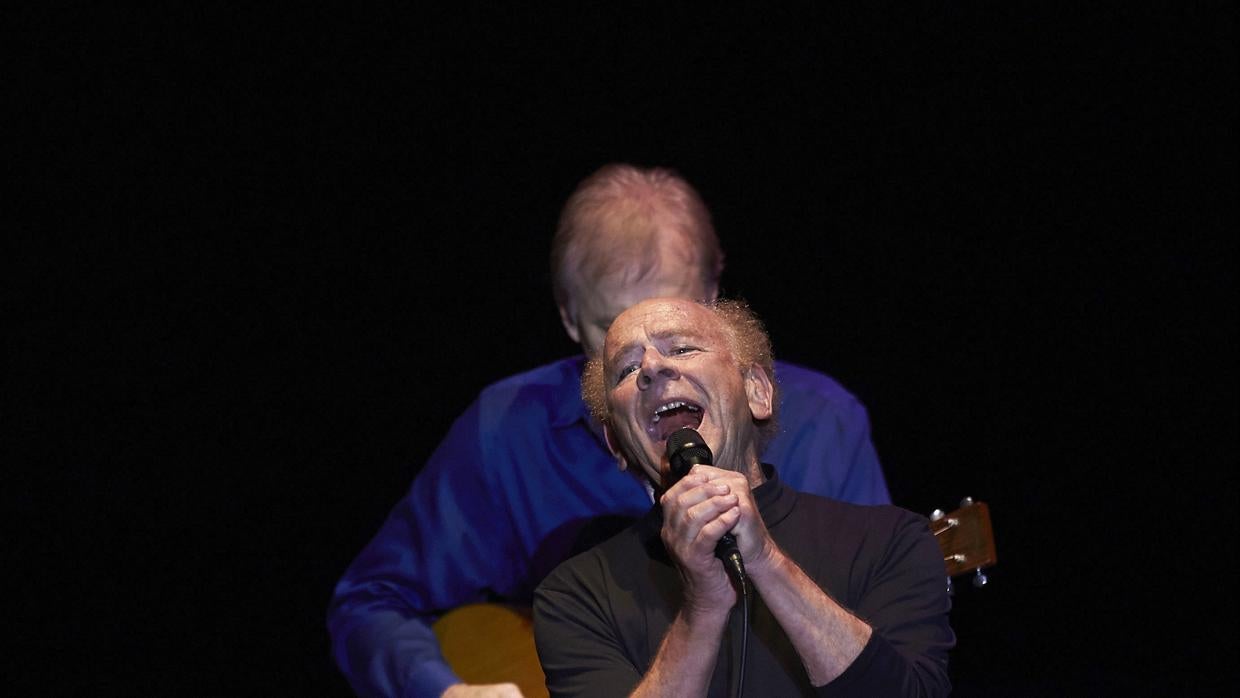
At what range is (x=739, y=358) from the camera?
2465 mm

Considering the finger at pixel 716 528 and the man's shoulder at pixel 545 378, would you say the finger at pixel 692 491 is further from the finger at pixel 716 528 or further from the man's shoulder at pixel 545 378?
the man's shoulder at pixel 545 378

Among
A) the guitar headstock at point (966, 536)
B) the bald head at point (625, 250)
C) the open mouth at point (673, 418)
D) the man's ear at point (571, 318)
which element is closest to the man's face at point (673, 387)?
the open mouth at point (673, 418)

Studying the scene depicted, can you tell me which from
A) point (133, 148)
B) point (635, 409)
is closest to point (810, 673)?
point (635, 409)

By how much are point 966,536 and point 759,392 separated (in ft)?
1.84

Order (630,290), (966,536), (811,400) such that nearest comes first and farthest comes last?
(966,536) < (630,290) < (811,400)

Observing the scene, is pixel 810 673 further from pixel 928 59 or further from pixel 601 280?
pixel 928 59

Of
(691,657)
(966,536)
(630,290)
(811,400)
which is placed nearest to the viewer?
(691,657)

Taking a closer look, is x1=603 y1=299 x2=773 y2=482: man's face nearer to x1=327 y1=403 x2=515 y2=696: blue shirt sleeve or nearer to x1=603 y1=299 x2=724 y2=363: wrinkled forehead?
x1=603 y1=299 x2=724 y2=363: wrinkled forehead

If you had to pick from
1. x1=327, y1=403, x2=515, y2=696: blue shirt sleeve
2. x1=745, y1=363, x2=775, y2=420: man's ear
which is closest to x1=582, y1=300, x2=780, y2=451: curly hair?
x1=745, y1=363, x2=775, y2=420: man's ear

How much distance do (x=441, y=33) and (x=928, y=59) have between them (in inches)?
53.0

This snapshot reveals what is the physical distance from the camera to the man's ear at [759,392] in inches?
96.9

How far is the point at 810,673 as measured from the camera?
6.62ft

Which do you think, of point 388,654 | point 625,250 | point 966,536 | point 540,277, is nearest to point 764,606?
point 966,536

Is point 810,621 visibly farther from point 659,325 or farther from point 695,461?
point 659,325
